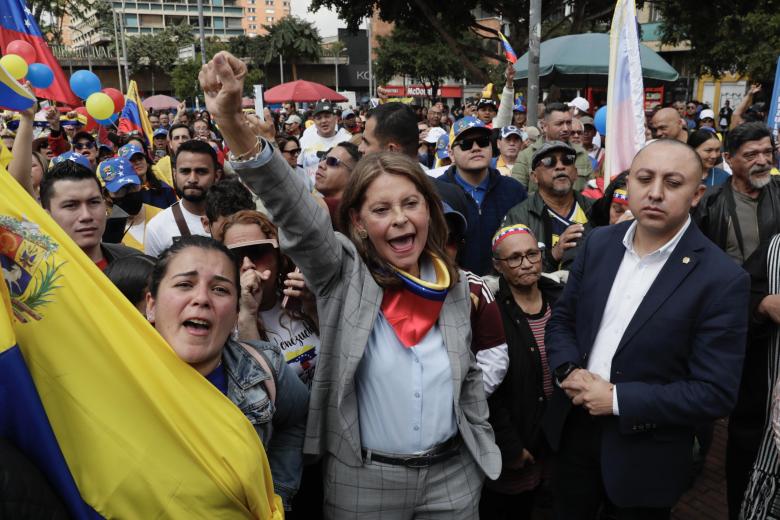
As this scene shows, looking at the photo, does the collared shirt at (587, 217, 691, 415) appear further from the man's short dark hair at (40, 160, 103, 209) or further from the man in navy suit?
the man's short dark hair at (40, 160, 103, 209)

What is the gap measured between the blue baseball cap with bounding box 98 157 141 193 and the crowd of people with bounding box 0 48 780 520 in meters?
1.55

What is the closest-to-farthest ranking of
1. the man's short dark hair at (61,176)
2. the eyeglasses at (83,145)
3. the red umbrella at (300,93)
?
the man's short dark hair at (61,176), the eyeglasses at (83,145), the red umbrella at (300,93)

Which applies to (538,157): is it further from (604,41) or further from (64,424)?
(604,41)

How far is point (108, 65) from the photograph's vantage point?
57000mm

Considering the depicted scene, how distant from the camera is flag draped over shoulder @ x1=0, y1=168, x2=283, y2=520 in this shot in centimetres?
134

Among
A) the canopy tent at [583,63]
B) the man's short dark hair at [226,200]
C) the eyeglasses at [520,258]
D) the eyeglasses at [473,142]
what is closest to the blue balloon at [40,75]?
the man's short dark hair at [226,200]

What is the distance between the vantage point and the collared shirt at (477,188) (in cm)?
412

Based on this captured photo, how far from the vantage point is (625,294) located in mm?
2334

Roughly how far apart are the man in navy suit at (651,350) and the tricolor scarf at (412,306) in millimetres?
752

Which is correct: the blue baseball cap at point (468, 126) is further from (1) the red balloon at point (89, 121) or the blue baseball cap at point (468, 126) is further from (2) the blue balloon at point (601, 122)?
(1) the red balloon at point (89, 121)

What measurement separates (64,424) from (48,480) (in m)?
0.12

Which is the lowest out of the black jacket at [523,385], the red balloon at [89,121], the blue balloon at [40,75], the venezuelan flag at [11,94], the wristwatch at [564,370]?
the black jacket at [523,385]

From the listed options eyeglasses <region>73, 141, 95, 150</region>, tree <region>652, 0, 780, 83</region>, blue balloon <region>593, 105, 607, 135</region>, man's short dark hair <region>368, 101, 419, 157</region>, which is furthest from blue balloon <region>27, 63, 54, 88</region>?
tree <region>652, 0, 780, 83</region>

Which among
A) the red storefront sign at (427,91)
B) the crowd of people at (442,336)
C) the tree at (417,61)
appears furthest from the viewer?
the red storefront sign at (427,91)
